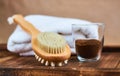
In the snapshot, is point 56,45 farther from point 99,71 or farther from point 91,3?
point 91,3

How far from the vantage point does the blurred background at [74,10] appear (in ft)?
2.56

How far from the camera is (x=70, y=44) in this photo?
0.58 m

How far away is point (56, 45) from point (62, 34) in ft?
0.30

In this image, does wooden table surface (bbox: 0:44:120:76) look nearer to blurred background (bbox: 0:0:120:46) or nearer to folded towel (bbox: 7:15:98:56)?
folded towel (bbox: 7:15:98:56)

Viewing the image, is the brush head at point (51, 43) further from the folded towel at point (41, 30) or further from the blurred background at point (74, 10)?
the blurred background at point (74, 10)

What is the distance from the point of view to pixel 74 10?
801 mm

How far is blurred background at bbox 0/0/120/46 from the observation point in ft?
2.56

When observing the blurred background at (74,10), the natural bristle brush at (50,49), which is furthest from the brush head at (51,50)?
the blurred background at (74,10)

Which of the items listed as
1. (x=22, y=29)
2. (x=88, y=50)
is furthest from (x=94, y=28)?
(x=22, y=29)

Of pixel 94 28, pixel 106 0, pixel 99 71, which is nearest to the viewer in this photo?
pixel 99 71

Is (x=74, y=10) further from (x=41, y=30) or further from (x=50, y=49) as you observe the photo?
(x=50, y=49)

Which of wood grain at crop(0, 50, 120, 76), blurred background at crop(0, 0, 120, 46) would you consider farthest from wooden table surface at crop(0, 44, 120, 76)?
blurred background at crop(0, 0, 120, 46)

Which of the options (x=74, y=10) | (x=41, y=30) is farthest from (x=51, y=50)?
(x=74, y=10)

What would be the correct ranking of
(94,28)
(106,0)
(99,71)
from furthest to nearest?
(106,0) → (94,28) → (99,71)
